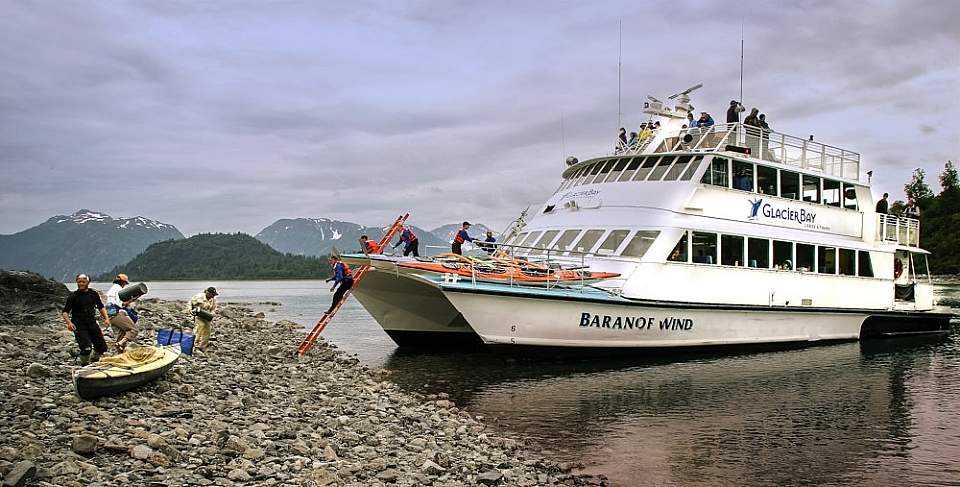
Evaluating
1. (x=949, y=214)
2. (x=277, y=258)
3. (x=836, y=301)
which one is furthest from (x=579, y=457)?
(x=277, y=258)

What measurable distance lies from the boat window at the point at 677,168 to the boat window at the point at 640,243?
1.86 m

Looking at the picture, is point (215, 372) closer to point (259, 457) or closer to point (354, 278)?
point (354, 278)

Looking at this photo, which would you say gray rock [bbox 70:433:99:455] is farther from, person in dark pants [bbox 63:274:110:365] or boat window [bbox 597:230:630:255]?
boat window [bbox 597:230:630:255]

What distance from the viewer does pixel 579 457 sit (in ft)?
32.3

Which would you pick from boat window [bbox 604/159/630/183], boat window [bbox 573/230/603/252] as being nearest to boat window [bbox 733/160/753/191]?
boat window [bbox 604/159/630/183]

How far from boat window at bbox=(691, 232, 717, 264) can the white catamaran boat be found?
35mm

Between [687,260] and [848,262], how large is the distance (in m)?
6.84

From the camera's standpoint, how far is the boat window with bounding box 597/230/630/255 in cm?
1764

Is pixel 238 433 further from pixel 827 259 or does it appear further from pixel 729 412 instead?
pixel 827 259

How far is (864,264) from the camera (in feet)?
70.7

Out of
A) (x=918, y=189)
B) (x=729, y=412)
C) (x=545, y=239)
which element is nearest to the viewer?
(x=729, y=412)

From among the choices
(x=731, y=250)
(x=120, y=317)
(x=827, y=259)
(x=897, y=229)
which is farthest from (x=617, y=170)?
(x=120, y=317)

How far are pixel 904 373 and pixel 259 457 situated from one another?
15.4 meters

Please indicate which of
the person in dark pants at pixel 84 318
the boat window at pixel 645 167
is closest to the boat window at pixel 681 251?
the boat window at pixel 645 167
